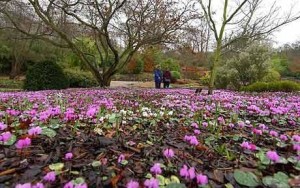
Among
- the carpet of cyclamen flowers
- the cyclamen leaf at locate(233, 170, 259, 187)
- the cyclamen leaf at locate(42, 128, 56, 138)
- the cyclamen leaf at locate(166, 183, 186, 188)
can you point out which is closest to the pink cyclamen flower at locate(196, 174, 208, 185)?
the carpet of cyclamen flowers

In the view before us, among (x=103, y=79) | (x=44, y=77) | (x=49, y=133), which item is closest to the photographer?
(x=49, y=133)

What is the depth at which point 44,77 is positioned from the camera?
18766 millimetres

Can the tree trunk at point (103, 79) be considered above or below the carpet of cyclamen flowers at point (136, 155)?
below

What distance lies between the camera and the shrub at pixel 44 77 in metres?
18.6

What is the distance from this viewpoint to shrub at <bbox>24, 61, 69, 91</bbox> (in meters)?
18.6

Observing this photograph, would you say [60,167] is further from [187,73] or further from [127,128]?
[187,73]

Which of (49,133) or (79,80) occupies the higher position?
(49,133)

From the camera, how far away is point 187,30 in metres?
19.8

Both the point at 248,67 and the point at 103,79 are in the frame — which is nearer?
the point at 103,79

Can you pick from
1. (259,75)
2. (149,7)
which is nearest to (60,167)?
(149,7)

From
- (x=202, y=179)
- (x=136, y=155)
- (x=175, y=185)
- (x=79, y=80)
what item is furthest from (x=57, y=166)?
(x=79, y=80)

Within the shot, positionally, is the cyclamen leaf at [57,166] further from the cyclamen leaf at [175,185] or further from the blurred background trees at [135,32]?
the blurred background trees at [135,32]

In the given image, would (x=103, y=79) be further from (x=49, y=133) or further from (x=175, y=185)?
(x=175, y=185)

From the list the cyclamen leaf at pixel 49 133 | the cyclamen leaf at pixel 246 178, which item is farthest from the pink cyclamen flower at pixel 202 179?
the cyclamen leaf at pixel 49 133
